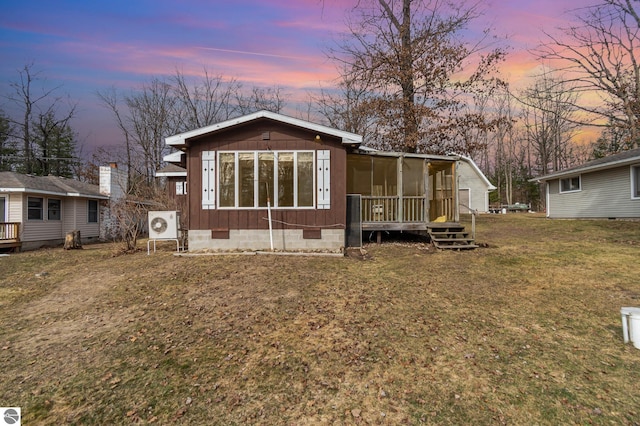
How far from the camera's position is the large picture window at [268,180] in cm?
956

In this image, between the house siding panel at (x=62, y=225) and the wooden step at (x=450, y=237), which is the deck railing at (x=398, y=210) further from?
the house siding panel at (x=62, y=225)

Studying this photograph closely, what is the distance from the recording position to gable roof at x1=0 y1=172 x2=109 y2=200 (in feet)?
46.1

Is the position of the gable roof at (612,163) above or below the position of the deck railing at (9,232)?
above

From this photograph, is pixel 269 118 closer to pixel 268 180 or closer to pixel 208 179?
pixel 268 180

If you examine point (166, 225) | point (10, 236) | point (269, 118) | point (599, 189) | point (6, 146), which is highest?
point (6, 146)

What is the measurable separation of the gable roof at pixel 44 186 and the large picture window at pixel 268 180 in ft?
35.8

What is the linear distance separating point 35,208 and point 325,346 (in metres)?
17.5

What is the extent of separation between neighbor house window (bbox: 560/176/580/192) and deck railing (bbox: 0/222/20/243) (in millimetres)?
27471

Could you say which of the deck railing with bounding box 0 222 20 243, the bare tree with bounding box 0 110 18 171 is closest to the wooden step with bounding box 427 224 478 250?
the deck railing with bounding box 0 222 20 243

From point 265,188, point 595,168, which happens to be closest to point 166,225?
point 265,188

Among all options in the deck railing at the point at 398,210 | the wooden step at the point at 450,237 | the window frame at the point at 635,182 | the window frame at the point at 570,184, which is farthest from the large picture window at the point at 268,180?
the window frame at the point at 570,184

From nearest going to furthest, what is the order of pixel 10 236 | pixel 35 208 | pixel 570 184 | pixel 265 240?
pixel 265 240
pixel 10 236
pixel 35 208
pixel 570 184

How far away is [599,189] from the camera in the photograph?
16.3m

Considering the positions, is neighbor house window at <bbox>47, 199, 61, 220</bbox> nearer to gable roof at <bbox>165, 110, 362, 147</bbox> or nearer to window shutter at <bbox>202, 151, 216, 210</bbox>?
gable roof at <bbox>165, 110, 362, 147</bbox>
